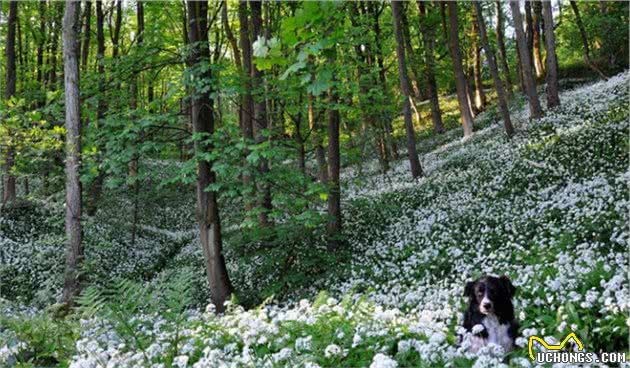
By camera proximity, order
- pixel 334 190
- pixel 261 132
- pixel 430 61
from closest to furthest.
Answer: pixel 261 132 → pixel 334 190 → pixel 430 61

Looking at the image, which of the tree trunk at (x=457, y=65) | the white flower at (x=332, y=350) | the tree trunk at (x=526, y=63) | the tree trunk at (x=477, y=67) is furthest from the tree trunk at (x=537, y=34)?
the white flower at (x=332, y=350)

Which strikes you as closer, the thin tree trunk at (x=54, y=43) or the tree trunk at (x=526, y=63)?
the tree trunk at (x=526, y=63)

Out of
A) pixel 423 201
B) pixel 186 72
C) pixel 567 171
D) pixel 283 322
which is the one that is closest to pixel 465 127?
pixel 423 201

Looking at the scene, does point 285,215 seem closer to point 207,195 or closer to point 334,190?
point 334,190

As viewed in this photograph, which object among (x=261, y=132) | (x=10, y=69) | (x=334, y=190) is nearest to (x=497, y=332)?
(x=261, y=132)

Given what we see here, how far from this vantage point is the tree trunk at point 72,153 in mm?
11391

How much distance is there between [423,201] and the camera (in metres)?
17.8

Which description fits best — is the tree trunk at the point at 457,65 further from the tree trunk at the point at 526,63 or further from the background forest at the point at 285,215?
the tree trunk at the point at 526,63

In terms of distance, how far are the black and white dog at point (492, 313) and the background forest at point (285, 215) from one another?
193 mm

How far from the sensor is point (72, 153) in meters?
11.4

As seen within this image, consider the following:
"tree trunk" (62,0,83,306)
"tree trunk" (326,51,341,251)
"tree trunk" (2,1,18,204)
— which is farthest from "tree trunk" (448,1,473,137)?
"tree trunk" (2,1,18,204)

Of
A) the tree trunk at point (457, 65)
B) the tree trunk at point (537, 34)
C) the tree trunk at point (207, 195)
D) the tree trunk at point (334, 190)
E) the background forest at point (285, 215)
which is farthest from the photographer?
the tree trunk at point (537, 34)

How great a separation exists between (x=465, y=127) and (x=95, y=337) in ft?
80.4

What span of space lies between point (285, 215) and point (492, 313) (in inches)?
425
